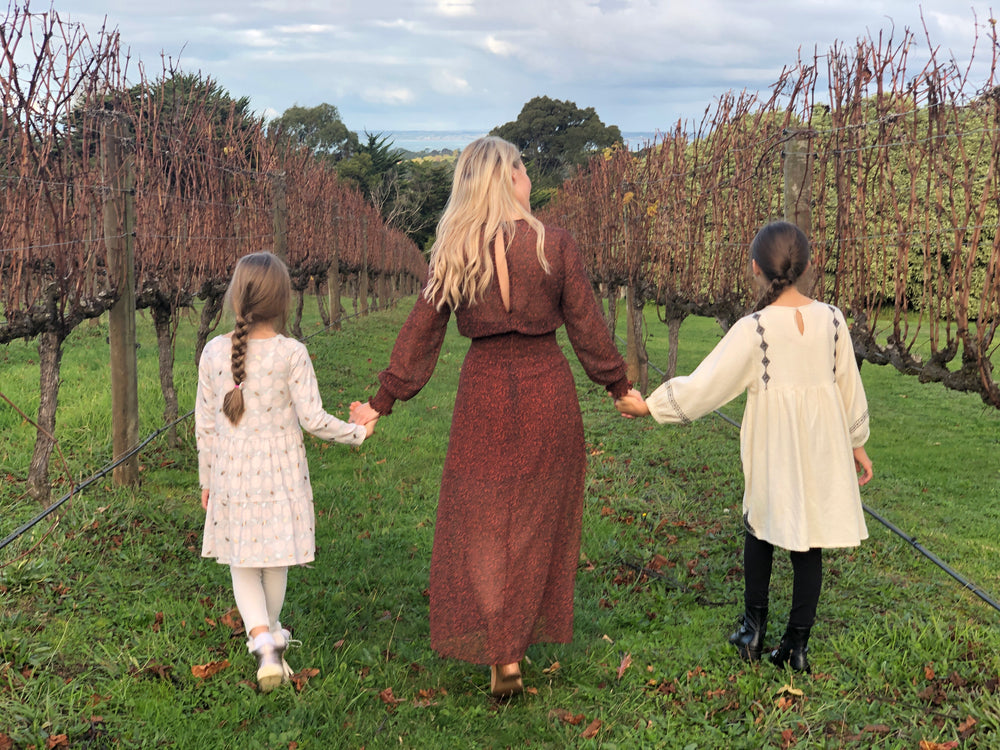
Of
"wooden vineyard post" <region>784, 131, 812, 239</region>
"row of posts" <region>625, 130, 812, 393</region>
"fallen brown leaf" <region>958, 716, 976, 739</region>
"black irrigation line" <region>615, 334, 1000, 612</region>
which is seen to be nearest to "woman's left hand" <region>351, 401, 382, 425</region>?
"row of posts" <region>625, 130, 812, 393</region>

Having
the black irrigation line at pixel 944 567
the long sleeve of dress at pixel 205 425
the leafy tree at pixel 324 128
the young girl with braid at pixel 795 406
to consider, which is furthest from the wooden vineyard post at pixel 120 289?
the leafy tree at pixel 324 128

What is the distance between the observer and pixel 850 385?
335 cm

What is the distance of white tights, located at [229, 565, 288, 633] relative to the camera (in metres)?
3.37

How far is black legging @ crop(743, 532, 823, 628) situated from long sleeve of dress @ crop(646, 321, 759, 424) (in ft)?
1.95

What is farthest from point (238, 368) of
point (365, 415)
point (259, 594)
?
point (259, 594)

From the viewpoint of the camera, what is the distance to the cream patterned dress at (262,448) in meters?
3.31

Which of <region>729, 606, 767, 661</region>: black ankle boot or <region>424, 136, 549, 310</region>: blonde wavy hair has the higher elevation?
<region>424, 136, 549, 310</region>: blonde wavy hair

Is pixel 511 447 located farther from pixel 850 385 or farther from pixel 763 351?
pixel 850 385

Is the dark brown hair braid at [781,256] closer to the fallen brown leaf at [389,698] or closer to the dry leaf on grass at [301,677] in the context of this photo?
the fallen brown leaf at [389,698]

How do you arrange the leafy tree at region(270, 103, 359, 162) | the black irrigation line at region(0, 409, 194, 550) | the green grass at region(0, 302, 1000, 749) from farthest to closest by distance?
the leafy tree at region(270, 103, 359, 162), the black irrigation line at region(0, 409, 194, 550), the green grass at region(0, 302, 1000, 749)

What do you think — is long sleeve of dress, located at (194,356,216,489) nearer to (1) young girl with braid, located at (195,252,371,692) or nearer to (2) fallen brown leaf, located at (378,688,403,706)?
(1) young girl with braid, located at (195,252,371,692)

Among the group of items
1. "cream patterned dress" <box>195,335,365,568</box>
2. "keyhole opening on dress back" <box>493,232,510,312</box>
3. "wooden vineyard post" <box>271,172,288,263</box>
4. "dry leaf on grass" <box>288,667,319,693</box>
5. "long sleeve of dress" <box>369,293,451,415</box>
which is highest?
"wooden vineyard post" <box>271,172,288,263</box>

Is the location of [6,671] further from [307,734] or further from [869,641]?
[869,641]

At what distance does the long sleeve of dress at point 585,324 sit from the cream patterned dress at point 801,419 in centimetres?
40
